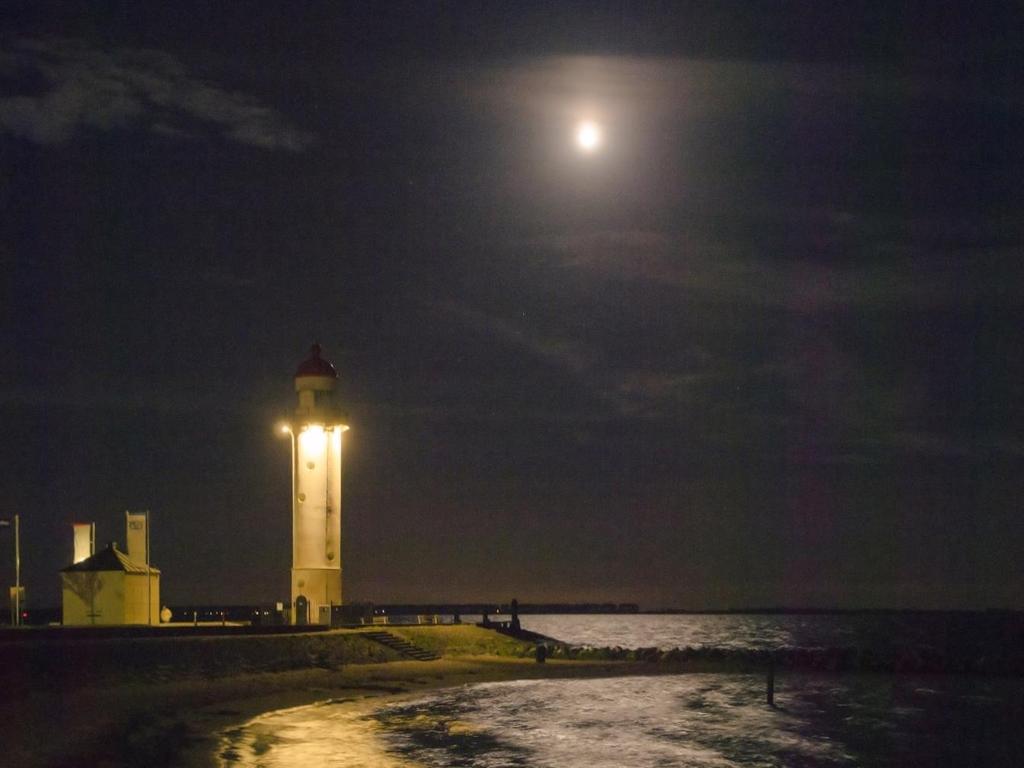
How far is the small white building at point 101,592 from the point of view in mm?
47250

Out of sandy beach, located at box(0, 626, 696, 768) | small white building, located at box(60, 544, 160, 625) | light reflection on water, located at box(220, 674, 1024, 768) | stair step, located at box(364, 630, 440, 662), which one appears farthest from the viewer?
stair step, located at box(364, 630, 440, 662)

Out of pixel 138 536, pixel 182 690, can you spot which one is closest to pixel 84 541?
pixel 138 536

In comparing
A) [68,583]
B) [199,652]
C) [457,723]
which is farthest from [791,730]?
[68,583]

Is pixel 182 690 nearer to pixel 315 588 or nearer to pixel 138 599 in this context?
pixel 138 599

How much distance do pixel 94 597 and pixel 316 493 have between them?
1039 cm

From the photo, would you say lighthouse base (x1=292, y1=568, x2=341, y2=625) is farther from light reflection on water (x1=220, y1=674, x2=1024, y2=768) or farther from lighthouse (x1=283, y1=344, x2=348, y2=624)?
light reflection on water (x1=220, y1=674, x2=1024, y2=768)

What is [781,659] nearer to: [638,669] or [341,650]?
[638,669]

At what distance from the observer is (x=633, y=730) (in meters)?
37.1

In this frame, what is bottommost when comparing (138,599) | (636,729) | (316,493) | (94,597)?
(636,729)

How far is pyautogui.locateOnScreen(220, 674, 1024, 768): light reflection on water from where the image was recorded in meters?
30.7

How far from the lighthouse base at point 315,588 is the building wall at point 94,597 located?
764 centimetres

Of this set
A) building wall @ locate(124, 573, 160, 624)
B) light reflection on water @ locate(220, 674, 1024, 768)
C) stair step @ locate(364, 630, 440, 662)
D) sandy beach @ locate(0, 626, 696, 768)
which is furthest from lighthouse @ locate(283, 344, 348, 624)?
light reflection on water @ locate(220, 674, 1024, 768)

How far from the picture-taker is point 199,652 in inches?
1588

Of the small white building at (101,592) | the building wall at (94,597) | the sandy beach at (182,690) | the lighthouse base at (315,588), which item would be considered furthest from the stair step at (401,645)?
the building wall at (94,597)
